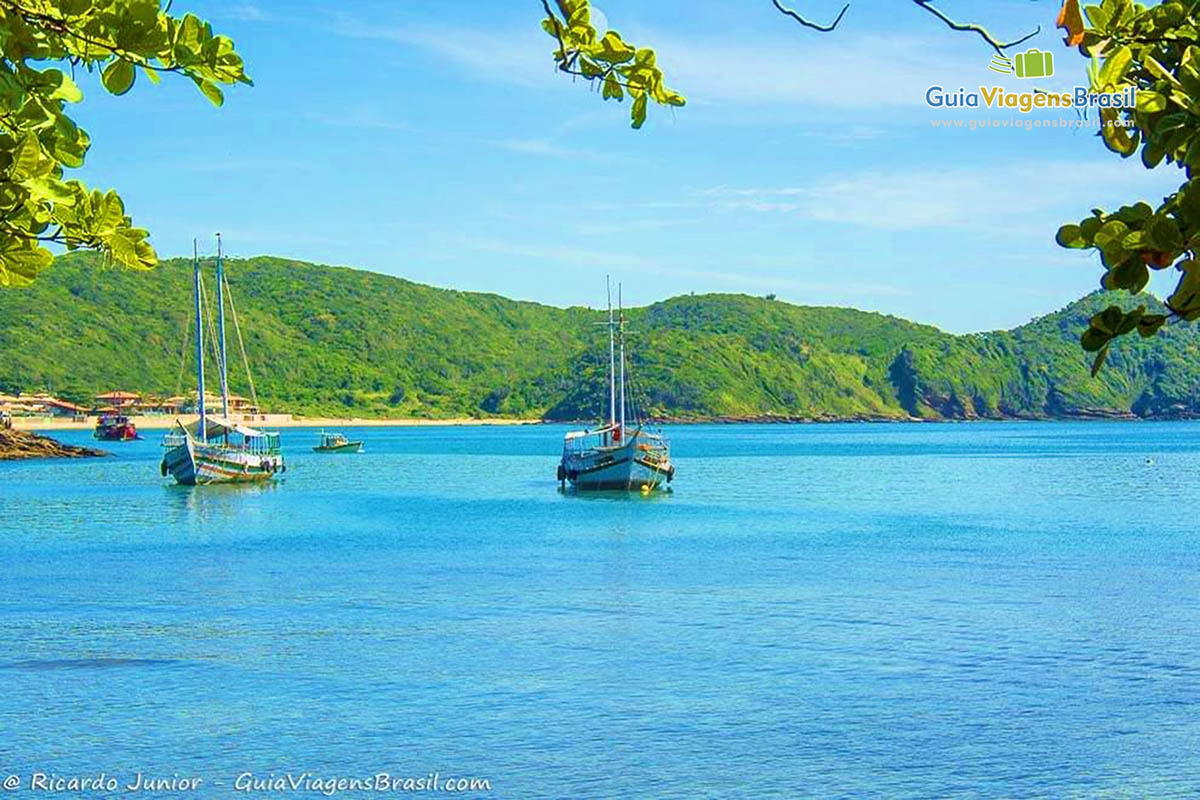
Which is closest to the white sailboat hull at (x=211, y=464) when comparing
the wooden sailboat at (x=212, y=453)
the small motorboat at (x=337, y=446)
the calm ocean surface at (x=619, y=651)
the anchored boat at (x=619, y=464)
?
the wooden sailboat at (x=212, y=453)

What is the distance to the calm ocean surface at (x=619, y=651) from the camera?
17.0 metres

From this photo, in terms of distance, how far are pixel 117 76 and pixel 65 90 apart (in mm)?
148

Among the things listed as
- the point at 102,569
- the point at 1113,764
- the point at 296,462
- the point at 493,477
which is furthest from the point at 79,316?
the point at 1113,764

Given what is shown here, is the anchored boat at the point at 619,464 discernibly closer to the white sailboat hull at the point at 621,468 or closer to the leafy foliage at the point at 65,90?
the white sailboat hull at the point at 621,468

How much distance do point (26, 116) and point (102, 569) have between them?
3777 cm

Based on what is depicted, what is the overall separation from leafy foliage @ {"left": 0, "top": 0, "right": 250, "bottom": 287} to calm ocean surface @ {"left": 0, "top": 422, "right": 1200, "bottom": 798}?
13.8 meters

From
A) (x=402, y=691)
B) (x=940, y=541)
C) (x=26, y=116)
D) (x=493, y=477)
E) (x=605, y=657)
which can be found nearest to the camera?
(x=26, y=116)

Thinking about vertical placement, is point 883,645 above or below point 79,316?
below

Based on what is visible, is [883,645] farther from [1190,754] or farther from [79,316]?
[79,316]

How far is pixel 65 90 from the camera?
7.93 ft

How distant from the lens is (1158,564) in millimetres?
37938

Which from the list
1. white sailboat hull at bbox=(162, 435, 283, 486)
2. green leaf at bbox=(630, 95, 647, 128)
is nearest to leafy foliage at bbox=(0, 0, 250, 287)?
green leaf at bbox=(630, 95, 647, 128)

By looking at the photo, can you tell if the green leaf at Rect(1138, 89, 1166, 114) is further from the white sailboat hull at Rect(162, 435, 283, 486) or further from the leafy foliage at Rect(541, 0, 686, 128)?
the white sailboat hull at Rect(162, 435, 283, 486)

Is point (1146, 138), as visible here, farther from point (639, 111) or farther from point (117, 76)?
point (117, 76)
